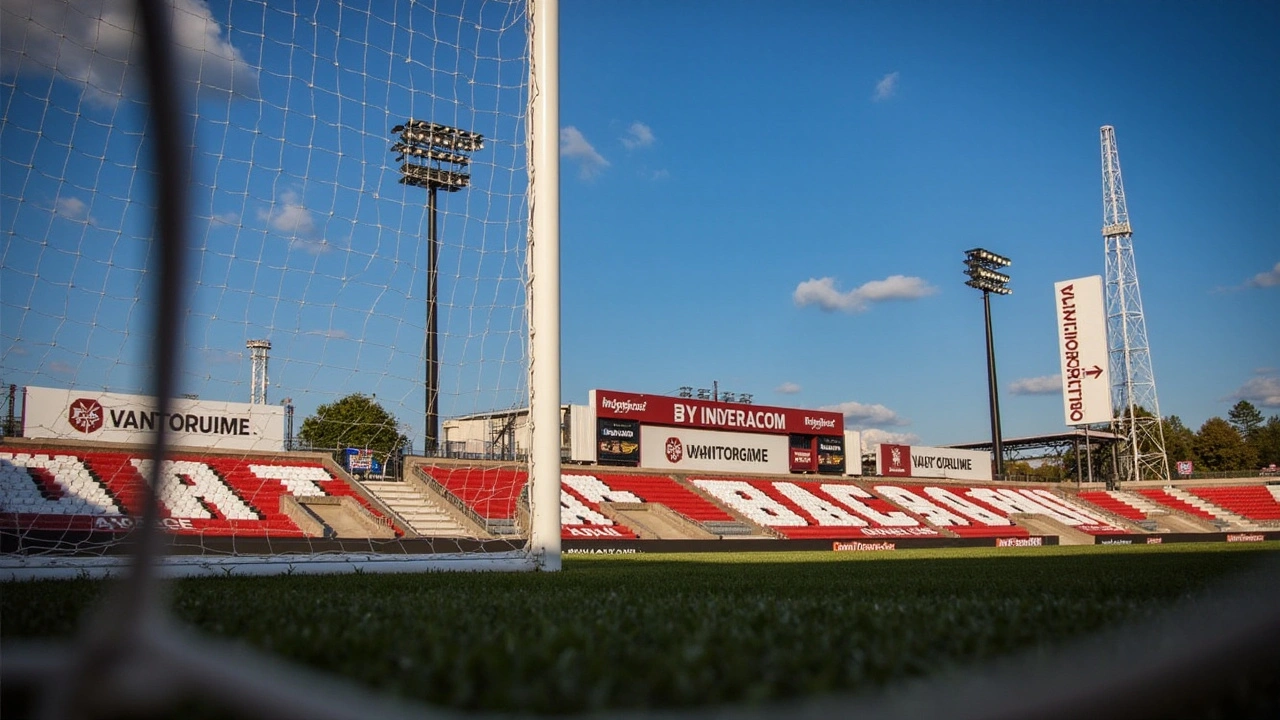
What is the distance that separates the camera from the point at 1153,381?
43250 millimetres

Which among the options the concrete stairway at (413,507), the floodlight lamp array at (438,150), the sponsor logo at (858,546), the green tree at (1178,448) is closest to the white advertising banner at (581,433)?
the sponsor logo at (858,546)

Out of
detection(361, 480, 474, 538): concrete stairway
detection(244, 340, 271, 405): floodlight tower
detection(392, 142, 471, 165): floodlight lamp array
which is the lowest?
detection(361, 480, 474, 538): concrete stairway

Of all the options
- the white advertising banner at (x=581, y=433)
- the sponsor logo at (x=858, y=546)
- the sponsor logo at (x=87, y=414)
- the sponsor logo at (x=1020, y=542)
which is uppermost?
the white advertising banner at (x=581, y=433)

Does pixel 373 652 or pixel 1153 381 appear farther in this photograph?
pixel 1153 381

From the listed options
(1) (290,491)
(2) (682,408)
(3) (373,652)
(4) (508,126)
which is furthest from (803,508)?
(3) (373,652)

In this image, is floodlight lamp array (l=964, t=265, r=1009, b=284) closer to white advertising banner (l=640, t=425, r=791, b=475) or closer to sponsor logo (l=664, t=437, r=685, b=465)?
white advertising banner (l=640, t=425, r=791, b=475)

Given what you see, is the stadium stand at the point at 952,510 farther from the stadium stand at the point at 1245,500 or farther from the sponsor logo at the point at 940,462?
the stadium stand at the point at 1245,500

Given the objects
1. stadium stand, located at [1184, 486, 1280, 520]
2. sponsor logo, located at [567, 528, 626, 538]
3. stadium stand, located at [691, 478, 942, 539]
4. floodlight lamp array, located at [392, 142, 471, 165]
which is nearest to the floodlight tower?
floodlight lamp array, located at [392, 142, 471, 165]

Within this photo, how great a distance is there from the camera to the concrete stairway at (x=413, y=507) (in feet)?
41.3

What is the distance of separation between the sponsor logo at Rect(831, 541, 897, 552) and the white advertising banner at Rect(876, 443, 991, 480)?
16.2m

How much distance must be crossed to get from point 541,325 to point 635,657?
576 centimetres

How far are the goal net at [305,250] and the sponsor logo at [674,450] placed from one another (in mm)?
25430

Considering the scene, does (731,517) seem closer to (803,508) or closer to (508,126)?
(803,508)

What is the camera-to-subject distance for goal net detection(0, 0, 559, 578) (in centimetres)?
558
